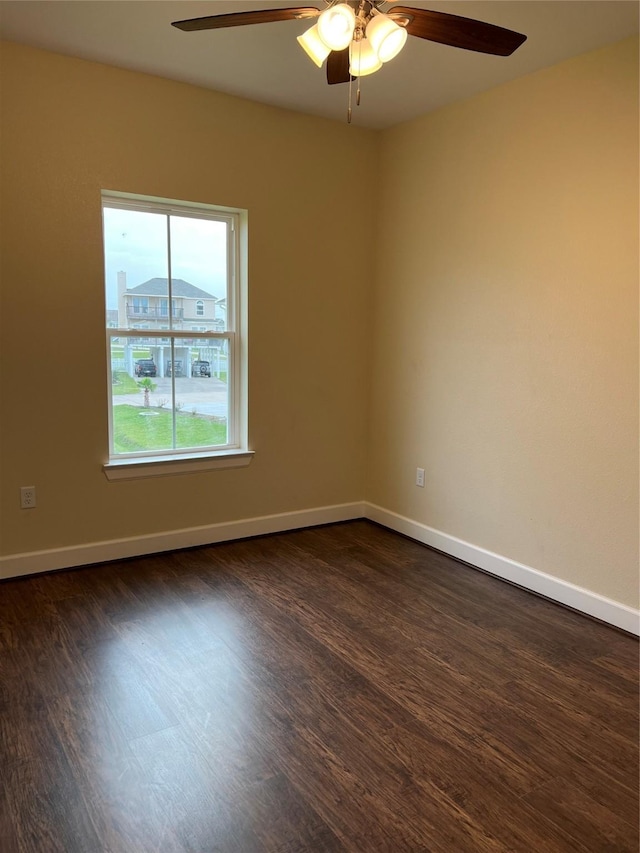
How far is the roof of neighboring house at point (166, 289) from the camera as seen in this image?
3.32 m

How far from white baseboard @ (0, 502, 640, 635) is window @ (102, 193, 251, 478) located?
43 cm

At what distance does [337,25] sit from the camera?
1734mm

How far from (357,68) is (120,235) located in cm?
178

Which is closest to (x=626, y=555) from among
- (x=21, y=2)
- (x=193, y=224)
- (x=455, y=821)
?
(x=455, y=821)

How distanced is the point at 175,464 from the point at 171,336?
76cm

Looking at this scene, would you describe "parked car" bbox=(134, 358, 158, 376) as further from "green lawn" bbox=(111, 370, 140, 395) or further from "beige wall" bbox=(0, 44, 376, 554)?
"beige wall" bbox=(0, 44, 376, 554)

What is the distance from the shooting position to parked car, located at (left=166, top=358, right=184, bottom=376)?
136 inches

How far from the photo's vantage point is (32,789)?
5.47ft

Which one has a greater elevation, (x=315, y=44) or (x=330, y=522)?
(x=315, y=44)

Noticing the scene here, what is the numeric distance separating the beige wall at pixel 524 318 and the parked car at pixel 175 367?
140cm

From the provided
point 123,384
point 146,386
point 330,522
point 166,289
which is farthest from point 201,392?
point 330,522

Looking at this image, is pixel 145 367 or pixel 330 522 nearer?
pixel 145 367

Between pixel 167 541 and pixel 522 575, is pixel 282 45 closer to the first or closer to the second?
pixel 167 541

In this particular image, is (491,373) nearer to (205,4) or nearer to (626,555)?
(626,555)
